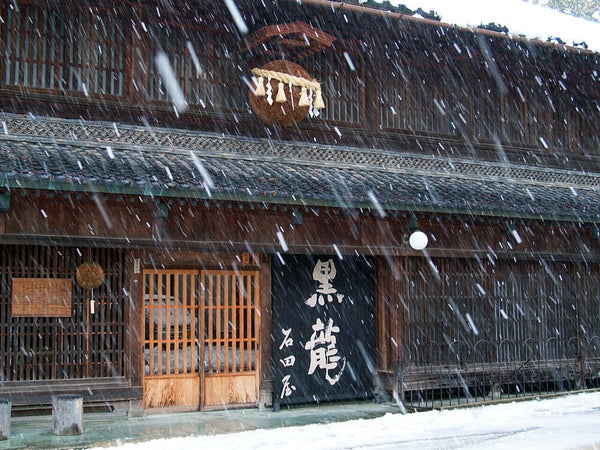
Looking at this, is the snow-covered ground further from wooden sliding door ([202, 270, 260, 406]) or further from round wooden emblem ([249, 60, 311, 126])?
round wooden emblem ([249, 60, 311, 126])

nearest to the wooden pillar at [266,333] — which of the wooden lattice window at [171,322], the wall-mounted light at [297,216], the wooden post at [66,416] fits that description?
the wooden lattice window at [171,322]

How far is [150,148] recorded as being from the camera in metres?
11.3

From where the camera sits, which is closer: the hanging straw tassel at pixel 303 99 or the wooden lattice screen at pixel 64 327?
the wooden lattice screen at pixel 64 327

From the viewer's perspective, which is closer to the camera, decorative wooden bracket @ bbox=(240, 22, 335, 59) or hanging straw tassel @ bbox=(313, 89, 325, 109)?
decorative wooden bracket @ bbox=(240, 22, 335, 59)

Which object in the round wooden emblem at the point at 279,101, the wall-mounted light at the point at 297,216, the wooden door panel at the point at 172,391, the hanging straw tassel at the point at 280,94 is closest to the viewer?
the wall-mounted light at the point at 297,216

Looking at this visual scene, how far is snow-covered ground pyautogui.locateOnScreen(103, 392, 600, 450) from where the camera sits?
9477mm

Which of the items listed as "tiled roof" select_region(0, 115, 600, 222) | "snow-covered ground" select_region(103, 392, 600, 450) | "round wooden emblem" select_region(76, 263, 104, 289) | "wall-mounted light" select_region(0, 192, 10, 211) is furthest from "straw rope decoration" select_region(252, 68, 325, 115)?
"snow-covered ground" select_region(103, 392, 600, 450)

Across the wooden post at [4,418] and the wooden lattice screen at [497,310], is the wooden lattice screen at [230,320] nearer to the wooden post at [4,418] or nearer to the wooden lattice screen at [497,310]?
the wooden lattice screen at [497,310]

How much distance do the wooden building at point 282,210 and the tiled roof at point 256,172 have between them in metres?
0.05

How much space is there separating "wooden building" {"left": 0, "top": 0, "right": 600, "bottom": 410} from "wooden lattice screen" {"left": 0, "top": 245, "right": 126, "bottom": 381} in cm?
3

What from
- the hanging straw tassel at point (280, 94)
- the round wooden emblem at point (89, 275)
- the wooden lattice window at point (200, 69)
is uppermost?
the wooden lattice window at point (200, 69)

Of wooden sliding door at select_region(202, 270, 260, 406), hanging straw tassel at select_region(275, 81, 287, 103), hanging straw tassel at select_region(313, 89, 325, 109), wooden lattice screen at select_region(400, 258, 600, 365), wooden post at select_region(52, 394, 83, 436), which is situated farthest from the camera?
wooden lattice screen at select_region(400, 258, 600, 365)

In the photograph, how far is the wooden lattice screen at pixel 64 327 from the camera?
10727 millimetres

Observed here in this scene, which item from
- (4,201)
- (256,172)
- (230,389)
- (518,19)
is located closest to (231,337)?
(230,389)
